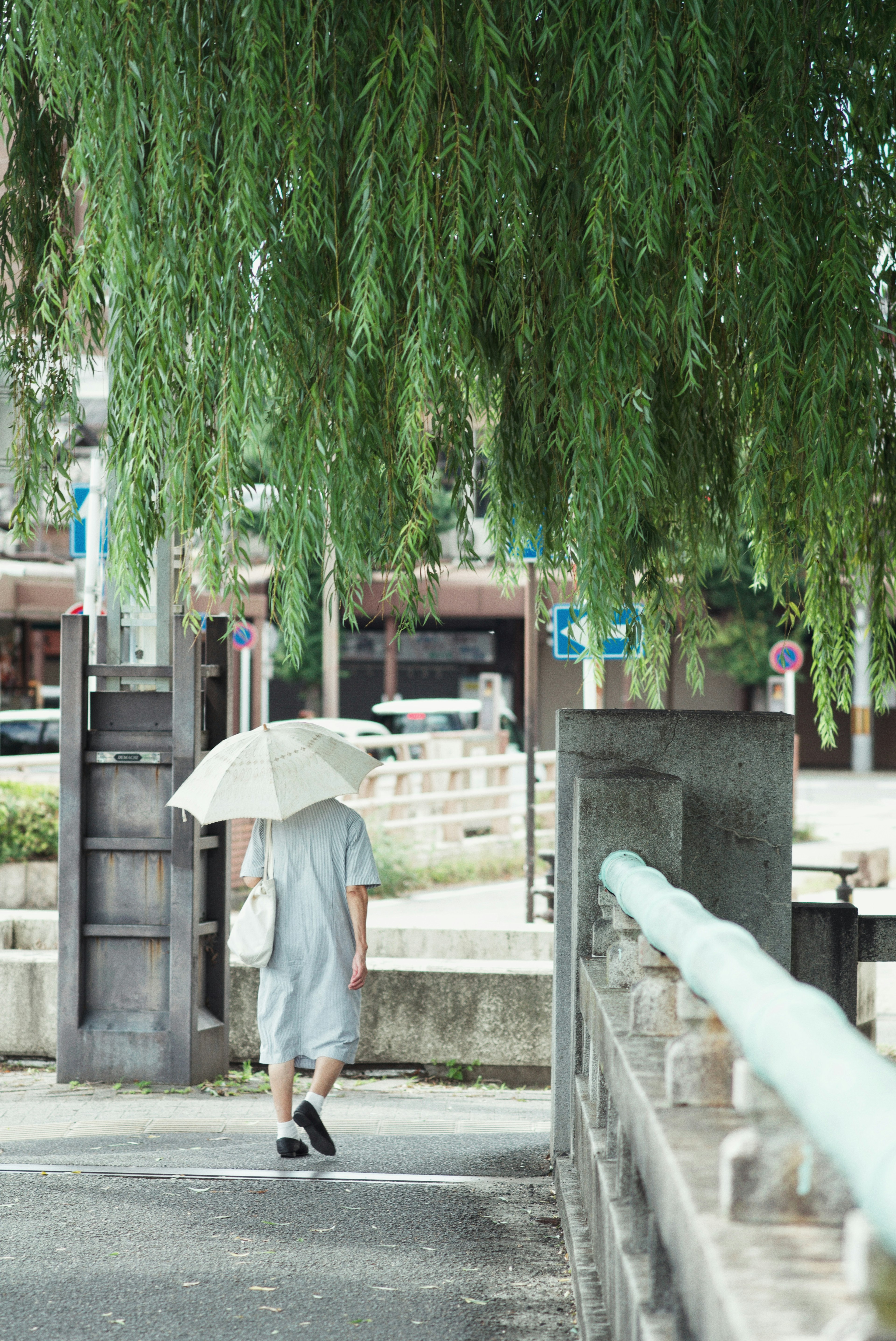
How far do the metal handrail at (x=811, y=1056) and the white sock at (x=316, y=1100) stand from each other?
352 cm

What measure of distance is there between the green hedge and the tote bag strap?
333 inches

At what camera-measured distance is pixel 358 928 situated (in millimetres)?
5691

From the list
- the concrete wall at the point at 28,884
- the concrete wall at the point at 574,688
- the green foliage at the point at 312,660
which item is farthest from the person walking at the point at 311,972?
the concrete wall at the point at 574,688

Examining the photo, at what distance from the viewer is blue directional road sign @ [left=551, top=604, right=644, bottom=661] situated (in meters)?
4.77

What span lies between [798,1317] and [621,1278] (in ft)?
4.50

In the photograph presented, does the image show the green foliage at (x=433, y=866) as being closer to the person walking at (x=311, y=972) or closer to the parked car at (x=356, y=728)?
the parked car at (x=356, y=728)

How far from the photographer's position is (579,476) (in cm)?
416

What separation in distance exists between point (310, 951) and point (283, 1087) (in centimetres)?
56

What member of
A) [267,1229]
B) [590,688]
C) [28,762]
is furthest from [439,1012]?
[28,762]

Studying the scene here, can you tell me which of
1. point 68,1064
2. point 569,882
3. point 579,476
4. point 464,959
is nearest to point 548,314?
point 579,476

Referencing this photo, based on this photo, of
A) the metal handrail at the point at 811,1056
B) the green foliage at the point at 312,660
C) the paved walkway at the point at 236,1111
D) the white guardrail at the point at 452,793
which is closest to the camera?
the metal handrail at the point at 811,1056

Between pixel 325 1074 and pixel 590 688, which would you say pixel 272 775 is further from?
pixel 590 688

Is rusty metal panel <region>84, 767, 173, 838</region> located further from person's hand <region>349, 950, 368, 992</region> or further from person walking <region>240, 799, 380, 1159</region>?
person's hand <region>349, 950, 368, 992</region>

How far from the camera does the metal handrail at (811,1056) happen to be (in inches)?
53.7
